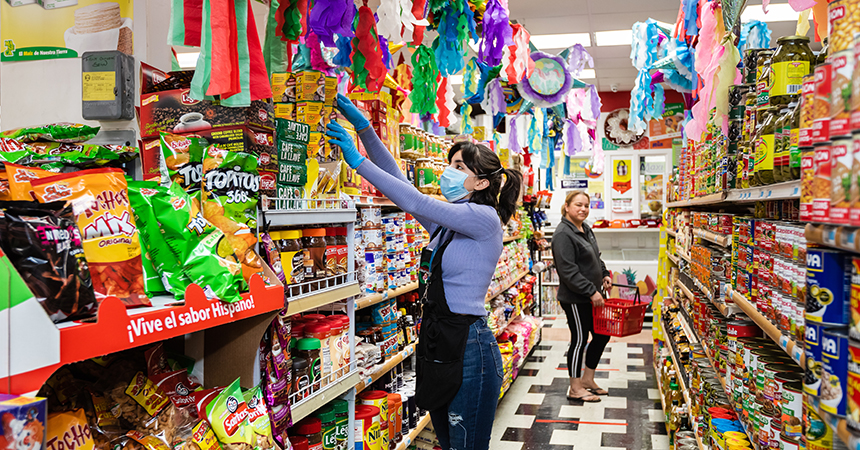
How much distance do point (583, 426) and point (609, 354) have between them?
8.62 ft

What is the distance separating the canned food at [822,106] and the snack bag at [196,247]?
109 centimetres

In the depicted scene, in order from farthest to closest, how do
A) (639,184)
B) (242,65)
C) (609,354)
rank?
1. (639,184)
2. (609,354)
3. (242,65)

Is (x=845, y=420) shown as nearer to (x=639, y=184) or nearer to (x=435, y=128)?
(x=435, y=128)

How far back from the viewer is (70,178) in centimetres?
110

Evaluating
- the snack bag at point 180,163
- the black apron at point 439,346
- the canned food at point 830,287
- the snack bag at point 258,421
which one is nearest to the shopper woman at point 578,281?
the black apron at point 439,346

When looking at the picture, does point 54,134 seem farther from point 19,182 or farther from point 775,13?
point 775,13

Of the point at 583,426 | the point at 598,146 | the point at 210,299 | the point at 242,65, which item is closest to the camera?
the point at 210,299

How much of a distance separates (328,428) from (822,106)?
71.9 inches

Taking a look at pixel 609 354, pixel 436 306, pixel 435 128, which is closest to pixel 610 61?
pixel 609 354

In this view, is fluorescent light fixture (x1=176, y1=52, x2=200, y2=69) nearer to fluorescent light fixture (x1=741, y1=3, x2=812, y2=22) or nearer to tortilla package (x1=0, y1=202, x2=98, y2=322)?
fluorescent light fixture (x1=741, y1=3, x2=812, y2=22)


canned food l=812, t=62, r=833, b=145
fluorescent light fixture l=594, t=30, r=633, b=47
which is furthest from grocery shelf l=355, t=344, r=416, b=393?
fluorescent light fixture l=594, t=30, r=633, b=47

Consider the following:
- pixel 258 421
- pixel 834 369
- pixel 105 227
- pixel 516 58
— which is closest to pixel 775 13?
pixel 516 58

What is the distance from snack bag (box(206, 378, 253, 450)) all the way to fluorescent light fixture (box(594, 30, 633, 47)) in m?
7.35

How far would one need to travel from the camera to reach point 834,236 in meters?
0.84
